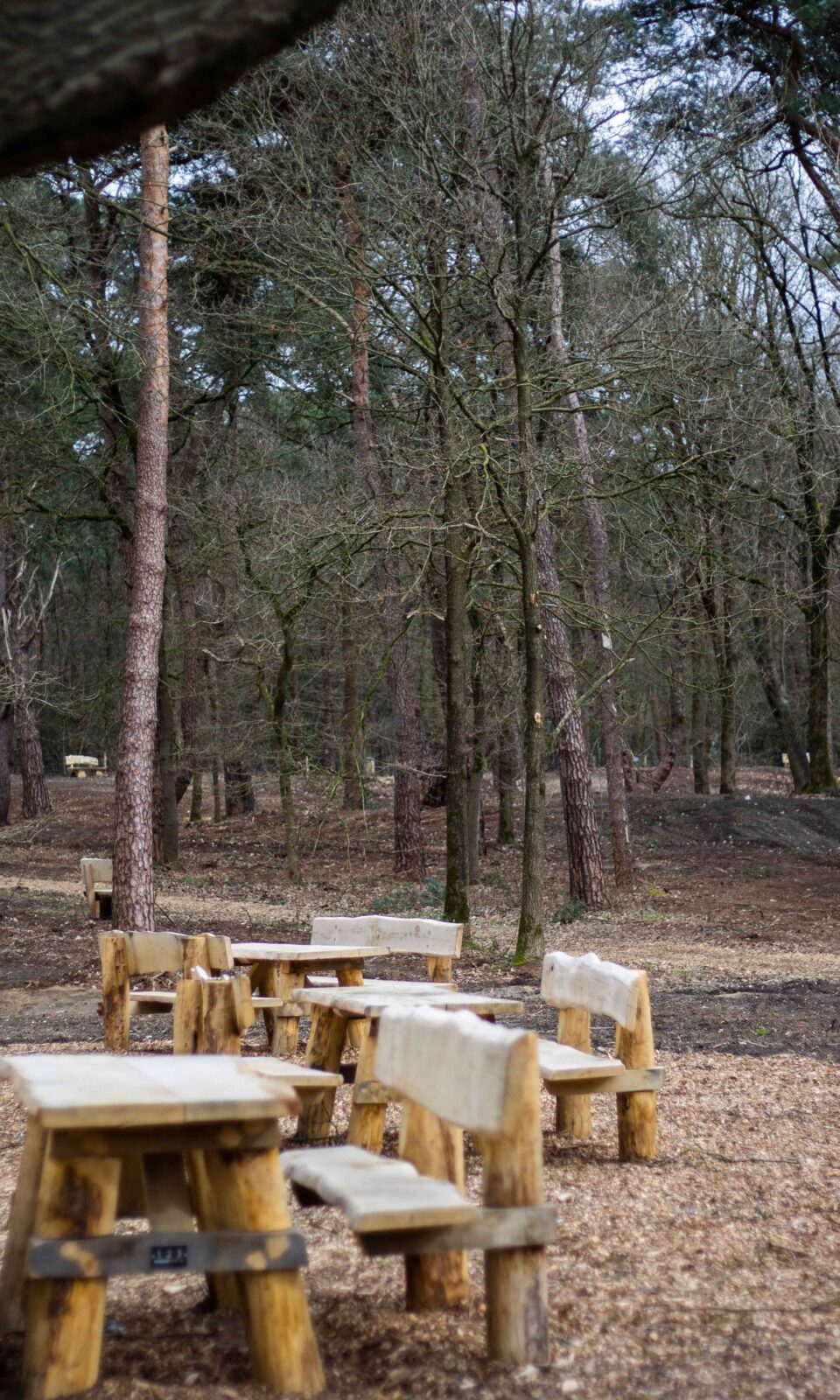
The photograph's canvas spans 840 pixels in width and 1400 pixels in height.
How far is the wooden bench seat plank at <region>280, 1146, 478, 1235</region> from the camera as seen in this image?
9.79ft

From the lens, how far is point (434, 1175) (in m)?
3.79

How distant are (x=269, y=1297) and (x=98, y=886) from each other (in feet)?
43.8

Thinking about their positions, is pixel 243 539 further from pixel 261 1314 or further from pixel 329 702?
pixel 261 1314

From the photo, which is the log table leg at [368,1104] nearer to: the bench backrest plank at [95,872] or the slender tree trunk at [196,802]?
the bench backrest plank at [95,872]

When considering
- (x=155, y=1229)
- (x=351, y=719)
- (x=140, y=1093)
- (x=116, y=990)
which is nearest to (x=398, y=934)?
(x=116, y=990)

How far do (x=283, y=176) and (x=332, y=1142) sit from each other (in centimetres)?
940

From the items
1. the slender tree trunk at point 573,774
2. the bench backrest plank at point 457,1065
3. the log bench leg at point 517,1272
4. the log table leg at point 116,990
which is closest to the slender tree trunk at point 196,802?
the slender tree trunk at point 573,774

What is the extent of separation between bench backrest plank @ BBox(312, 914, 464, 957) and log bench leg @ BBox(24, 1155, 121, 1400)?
3.93 meters

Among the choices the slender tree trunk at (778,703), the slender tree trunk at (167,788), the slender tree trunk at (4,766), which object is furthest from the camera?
the slender tree trunk at (4,766)

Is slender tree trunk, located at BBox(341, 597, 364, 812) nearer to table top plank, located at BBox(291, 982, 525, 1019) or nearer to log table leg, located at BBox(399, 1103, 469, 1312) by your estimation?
table top plank, located at BBox(291, 982, 525, 1019)

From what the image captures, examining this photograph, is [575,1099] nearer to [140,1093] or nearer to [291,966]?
[291,966]

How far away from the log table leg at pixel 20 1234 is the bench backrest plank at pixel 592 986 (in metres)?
2.49

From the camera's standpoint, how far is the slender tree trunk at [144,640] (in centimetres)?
1281

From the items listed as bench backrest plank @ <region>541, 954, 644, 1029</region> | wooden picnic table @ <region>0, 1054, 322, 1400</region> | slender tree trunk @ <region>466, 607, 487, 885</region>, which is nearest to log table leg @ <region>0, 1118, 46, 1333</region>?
wooden picnic table @ <region>0, 1054, 322, 1400</region>
